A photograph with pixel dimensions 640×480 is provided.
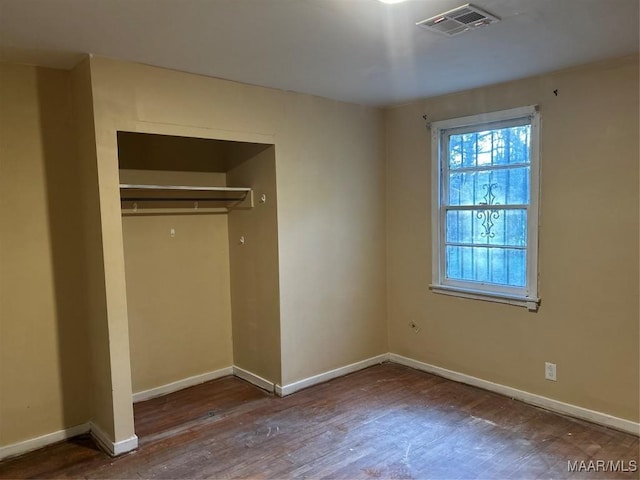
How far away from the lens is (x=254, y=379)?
4.05 m

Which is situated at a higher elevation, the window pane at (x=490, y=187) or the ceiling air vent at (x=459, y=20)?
the ceiling air vent at (x=459, y=20)

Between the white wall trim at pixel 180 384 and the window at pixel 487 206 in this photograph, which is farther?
the white wall trim at pixel 180 384

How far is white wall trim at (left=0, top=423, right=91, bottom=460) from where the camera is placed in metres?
2.92

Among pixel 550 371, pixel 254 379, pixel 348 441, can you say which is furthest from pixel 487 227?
pixel 254 379

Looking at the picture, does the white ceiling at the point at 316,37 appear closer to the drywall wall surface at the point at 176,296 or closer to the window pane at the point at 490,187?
the window pane at the point at 490,187

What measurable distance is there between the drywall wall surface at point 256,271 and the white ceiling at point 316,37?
0.80m

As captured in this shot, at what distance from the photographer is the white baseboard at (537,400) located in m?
3.06

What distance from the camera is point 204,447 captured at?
9.80 feet

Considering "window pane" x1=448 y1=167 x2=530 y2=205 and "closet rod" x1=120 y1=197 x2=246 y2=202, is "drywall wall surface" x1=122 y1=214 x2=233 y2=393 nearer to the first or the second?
"closet rod" x1=120 y1=197 x2=246 y2=202

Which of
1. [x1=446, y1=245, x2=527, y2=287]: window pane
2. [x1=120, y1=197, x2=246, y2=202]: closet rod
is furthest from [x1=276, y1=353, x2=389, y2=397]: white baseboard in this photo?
[x1=120, y1=197, x2=246, y2=202]: closet rod

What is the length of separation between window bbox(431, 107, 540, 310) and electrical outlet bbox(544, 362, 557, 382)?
1.43ft

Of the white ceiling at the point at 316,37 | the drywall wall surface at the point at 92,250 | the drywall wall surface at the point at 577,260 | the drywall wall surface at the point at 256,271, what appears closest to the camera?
the white ceiling at the point at 316,37

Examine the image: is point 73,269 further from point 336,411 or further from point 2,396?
point 336,411

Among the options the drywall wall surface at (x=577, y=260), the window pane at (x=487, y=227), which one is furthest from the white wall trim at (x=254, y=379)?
the window pane at (x=487, y=227)
